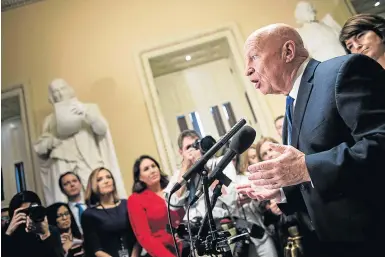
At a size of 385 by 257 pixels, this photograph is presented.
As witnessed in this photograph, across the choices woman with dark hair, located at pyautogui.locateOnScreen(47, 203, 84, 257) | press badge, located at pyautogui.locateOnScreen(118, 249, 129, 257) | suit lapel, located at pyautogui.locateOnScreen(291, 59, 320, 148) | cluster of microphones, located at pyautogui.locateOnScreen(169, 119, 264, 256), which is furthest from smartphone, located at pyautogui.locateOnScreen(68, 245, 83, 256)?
suit lapel, located at pyautogui.locateOnScreen(291, 59, 320, 148)

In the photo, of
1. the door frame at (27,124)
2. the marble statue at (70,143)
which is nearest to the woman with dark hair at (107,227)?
the marble statue at (70,143)

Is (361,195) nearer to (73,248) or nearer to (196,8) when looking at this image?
(73,248)

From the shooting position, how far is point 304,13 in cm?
333

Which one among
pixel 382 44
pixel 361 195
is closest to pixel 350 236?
pixel 361 195

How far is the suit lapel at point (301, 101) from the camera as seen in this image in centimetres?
102

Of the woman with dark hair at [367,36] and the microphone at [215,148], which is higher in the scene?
the woman with dark hair at [367,36]

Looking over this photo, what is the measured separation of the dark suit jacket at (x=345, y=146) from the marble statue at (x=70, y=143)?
89.9 inches

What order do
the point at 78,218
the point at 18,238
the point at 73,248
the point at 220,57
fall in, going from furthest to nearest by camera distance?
the point at 220,57, the point at 78,218, the point at 73,248, the point at 18,238

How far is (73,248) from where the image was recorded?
2.32 metres

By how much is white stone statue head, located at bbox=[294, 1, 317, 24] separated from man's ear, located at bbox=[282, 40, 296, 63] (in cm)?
239

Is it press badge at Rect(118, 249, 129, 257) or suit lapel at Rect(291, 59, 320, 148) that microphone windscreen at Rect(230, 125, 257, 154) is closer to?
suit lapel at Rect(291, 59, 320, 148)

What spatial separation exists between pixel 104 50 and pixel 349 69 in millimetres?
3126

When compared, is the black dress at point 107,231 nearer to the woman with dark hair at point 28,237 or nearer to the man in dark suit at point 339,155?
the woman with dark hair at point 28,237

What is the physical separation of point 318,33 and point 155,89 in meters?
1.59
